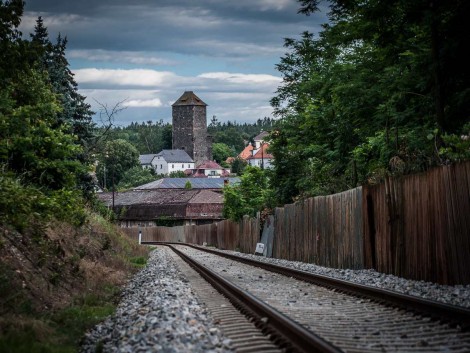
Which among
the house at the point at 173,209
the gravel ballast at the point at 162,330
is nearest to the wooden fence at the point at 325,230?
the gravel ballast at the point at 162,330

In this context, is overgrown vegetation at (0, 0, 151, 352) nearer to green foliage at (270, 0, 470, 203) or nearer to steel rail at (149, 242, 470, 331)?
steel rail at (149, 242, 470, 331)

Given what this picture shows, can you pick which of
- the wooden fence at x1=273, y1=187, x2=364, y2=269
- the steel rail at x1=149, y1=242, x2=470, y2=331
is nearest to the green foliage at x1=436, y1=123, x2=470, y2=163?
the steel rail at x1=149, y1=242, x2=470, y2=331

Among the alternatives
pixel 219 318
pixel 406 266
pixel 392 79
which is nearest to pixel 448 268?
pixel 406 266

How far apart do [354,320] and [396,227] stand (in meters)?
6.16

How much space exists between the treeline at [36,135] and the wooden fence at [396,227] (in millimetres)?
6949

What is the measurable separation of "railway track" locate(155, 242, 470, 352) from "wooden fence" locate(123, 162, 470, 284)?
172cm

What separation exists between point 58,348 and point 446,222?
21.9 ft

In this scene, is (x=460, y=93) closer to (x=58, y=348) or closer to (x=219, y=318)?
(x=219, y=318)

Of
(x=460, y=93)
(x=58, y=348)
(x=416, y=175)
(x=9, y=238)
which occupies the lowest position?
(x=58, y=348)

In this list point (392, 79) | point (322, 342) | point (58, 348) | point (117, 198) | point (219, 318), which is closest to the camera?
point (322, 342)

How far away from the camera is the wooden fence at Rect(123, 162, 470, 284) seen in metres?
10.6

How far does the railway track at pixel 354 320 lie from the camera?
5.82 metres

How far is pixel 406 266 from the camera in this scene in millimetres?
12617

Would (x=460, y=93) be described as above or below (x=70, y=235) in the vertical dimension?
above
